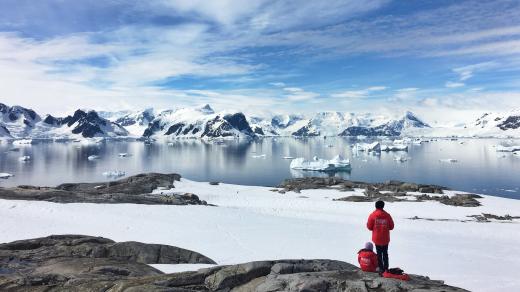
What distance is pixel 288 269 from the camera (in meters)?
10.4

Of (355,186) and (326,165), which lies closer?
(355,186)

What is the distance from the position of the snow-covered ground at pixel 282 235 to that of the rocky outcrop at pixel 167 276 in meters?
2.80

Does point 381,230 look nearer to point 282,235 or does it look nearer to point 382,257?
point 382,257

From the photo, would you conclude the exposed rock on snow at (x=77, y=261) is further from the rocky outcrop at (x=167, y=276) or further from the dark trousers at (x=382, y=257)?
the dark trousers at (x=382, y=257)

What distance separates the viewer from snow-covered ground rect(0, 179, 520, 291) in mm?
16984

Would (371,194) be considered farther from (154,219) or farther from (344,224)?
(154,219)

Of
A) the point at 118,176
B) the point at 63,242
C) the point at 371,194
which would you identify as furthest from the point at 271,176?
the point at 63,242

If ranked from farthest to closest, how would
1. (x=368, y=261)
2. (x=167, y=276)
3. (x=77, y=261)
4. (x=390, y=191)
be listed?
(x=390, y=191)
(x=77, y=261)
(x=368, y=261)
(x=167, y=276)

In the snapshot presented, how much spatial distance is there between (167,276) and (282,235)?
1271 cm

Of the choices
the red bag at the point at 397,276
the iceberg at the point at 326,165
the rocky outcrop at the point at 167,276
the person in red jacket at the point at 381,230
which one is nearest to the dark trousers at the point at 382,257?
the person in red jacket at the point at 381,230

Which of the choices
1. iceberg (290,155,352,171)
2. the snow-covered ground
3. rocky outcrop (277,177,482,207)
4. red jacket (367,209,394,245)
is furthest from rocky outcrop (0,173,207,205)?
iceberg (290,155,352,171)

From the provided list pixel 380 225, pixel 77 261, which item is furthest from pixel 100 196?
pixel 380 225

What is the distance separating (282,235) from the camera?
22.1m

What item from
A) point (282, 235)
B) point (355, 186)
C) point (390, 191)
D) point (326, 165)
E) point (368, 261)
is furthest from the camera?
point (326, 165)
